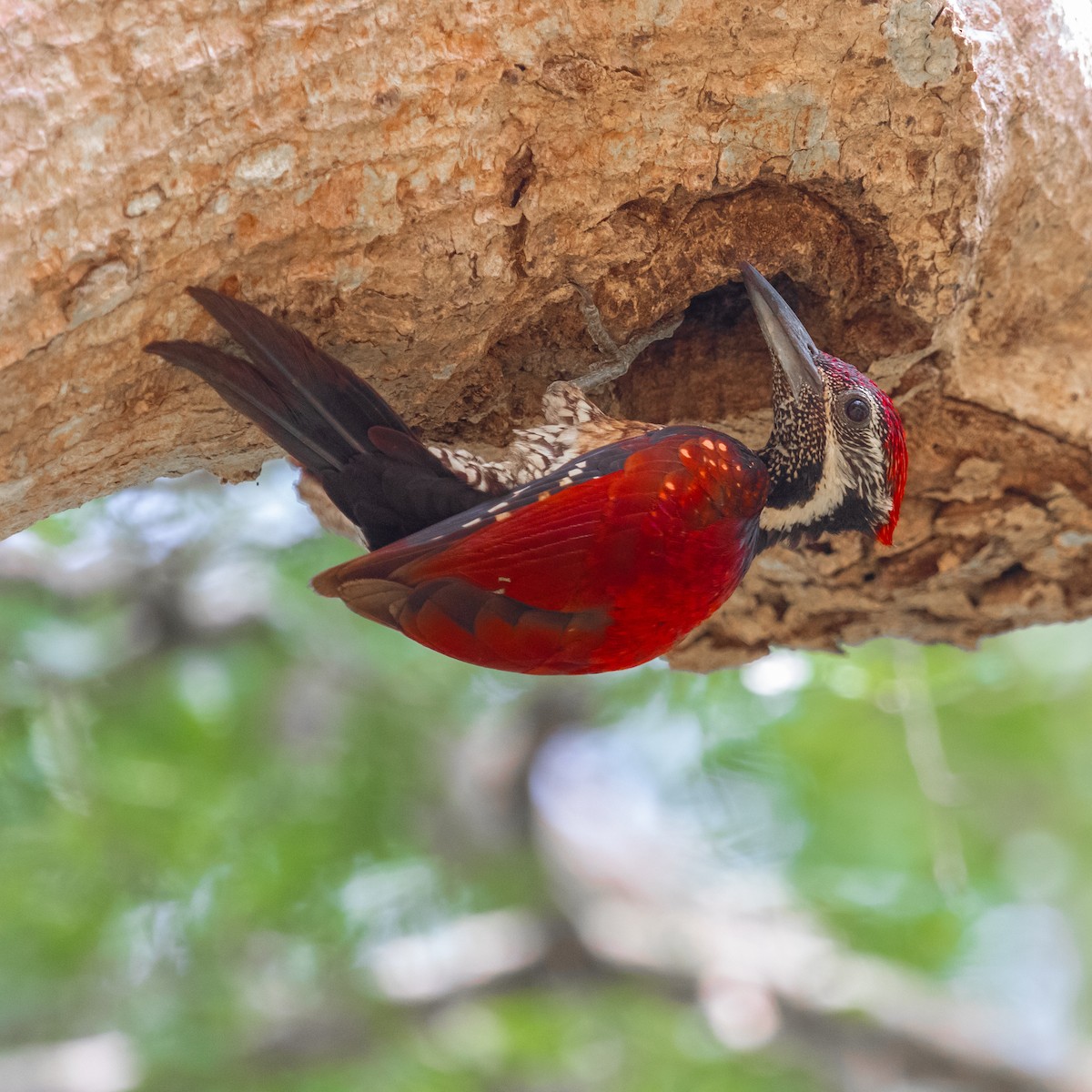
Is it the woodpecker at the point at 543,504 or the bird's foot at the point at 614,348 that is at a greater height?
the bird's foot at the point at 614,348

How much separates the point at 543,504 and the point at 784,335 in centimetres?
80

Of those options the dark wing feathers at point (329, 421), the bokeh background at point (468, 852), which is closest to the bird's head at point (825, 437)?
the dark wing feathers at point (329, 421)

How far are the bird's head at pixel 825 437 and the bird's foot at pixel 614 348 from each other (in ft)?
0.98

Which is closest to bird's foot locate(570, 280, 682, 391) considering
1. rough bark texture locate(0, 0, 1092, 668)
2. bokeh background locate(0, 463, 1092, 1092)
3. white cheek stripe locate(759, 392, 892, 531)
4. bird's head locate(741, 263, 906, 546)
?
rough bark texture locate(0, 0, 1092, 668)

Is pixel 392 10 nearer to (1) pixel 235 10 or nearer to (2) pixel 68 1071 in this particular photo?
(1) pixel 235 10

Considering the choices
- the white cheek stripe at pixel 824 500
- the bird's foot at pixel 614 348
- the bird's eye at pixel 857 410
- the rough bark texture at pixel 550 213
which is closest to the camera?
the rough bark texture at pixel 550 213

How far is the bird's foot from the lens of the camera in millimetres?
2934

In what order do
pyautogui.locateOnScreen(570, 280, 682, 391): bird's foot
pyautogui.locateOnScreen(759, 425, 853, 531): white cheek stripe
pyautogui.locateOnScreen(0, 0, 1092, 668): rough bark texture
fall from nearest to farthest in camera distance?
pyautogui.locateOnScreen(0, 0, 1092, 668): rough bark texture
pyautogui.locateOnScreen(759, 425, 853, 531): white cheek stripe
pyautogui.locateOnScreen(570, 280, 682, 391): bird's foot

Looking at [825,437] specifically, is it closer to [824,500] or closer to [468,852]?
[824,500]

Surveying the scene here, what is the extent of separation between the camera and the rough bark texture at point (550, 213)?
219 cm

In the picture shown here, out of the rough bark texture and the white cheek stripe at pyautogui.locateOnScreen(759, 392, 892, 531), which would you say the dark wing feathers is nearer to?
the rough bark texture

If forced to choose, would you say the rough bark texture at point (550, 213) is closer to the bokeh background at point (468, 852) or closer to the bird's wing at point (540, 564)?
the bird's wing at point (540, 564)

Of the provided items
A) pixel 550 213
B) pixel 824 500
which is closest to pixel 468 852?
pixel 824 500

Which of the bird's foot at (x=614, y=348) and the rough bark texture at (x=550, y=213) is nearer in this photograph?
the rough bark texture at (x=550, y=213)
